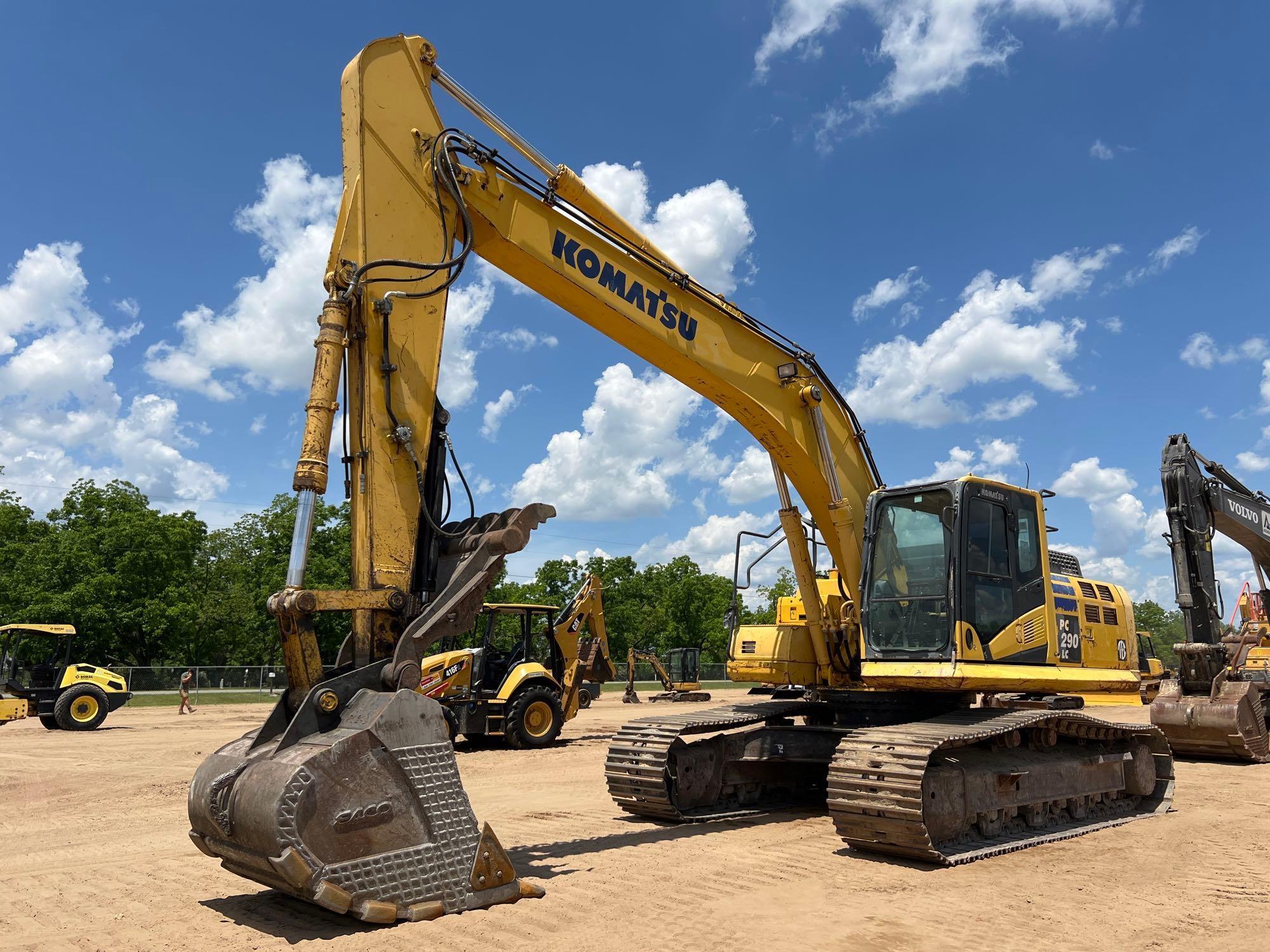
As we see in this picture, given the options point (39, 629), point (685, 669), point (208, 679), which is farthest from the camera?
point (685, 669)

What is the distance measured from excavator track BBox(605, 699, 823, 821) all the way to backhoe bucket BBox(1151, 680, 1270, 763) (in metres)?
8.03

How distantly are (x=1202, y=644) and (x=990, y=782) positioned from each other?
8511 mm

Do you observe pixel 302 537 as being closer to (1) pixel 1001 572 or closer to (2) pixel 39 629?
(1) pixel 1001 572

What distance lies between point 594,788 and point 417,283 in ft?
23.2

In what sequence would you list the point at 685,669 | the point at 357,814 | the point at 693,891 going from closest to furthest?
1. the point at 357,814
2. the point at 693,891
3. the point at 685,669

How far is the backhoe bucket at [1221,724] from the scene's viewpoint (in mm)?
14031

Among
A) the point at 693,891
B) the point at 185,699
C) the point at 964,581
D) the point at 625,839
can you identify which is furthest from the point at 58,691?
the point at 964,581

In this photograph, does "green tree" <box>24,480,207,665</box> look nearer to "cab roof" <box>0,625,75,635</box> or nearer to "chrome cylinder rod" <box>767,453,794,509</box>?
"cab roof" <box>0,625,75,635</box>

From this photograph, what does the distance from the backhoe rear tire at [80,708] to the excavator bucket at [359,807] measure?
17937 mm

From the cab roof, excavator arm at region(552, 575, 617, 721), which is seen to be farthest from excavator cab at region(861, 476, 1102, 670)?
the cab roof

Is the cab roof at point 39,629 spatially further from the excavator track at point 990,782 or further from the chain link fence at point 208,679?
the excavator track at point 990,782

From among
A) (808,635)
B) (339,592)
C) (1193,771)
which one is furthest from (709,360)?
(1193,771)

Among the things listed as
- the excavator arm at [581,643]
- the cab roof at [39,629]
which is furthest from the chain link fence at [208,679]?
the excavator arm at [581,643]

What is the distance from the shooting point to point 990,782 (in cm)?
819
